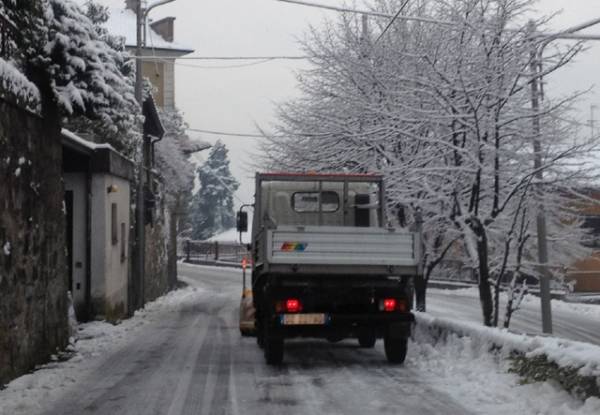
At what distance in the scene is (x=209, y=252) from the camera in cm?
6919

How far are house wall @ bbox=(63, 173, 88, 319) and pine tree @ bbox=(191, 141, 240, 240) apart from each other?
7878 cm

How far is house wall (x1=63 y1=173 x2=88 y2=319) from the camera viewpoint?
18.4m

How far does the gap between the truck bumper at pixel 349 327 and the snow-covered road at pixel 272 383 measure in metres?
0.49

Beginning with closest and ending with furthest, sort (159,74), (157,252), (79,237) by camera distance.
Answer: (79,237)
(157,252)
(159,74)

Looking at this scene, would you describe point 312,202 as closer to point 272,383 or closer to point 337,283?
point 337,283

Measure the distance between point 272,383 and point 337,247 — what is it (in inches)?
80.6

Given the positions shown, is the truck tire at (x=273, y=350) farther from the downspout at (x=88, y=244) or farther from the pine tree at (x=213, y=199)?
the pine tree at (x=213, y=199)

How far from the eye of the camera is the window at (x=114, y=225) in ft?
66.1

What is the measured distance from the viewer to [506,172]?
14836 millimetres

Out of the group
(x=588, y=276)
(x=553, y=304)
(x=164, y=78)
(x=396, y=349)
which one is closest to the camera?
(x=396, y=349)

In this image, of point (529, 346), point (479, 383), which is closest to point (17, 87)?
point (479, 383)

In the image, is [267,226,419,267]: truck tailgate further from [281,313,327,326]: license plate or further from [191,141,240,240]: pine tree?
[191,141,240,240]: pine tree

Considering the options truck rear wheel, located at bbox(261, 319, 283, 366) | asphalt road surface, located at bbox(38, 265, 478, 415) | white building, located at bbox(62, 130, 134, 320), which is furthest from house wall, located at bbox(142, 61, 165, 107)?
truck rear wheel, located at bbox(261, 319, 283, 366)

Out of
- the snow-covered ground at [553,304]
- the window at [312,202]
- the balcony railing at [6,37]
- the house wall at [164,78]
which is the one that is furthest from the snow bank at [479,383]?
the house wall at [164,78]
